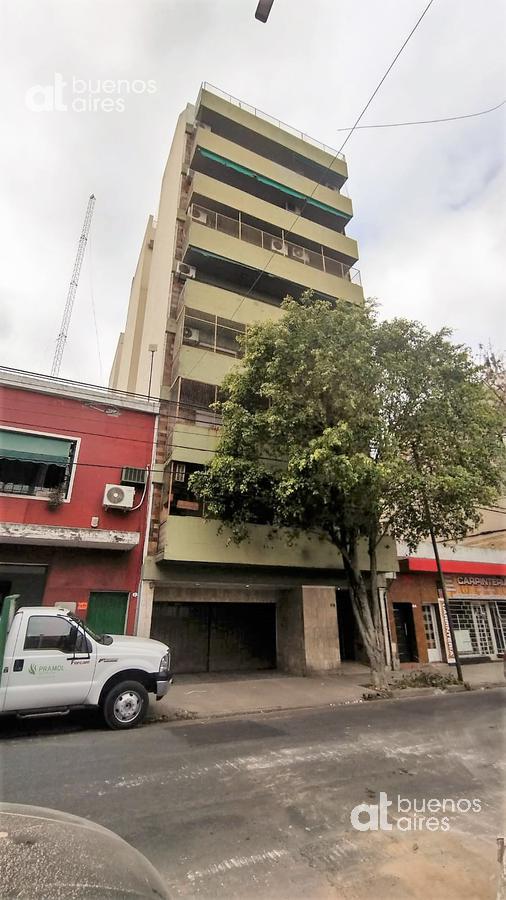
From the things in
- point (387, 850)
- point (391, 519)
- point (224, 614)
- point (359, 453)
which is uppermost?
point (359, 453)

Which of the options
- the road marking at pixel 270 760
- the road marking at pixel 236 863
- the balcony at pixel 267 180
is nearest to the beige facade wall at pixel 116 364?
the balcony at pixel 267 180

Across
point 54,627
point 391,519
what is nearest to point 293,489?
point 391,519

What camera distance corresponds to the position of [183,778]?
17.7 feet

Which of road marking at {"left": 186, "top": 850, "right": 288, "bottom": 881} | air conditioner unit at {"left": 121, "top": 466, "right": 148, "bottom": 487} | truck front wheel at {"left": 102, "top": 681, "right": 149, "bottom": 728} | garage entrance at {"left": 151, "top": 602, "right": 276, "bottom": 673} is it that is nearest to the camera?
road marking at {"left": 186, "top": 850, "right": 288, "bottom": 881}

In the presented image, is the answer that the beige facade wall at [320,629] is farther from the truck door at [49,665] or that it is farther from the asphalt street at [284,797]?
the truck door at [49,665]

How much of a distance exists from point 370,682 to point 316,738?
22.0 feet

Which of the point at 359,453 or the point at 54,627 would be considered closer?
the point at 54,627

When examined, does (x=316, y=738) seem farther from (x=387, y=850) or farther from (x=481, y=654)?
(x=481, y=654)

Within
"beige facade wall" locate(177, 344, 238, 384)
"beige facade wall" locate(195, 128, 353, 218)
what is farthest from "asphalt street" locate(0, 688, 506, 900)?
"beige facade wall" locate(195, 128, 353, 218)

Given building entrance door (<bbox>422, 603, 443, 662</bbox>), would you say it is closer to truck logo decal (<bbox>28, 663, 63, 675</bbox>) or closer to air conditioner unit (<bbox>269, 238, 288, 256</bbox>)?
truck logo decal (<bbox>28, 663, 63, 675</bbox>)

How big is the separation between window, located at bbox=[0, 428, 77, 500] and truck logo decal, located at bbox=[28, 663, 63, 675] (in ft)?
21.7

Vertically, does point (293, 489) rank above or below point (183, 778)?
above

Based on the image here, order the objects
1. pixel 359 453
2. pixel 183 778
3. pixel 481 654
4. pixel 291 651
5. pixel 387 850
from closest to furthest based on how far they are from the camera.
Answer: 1. pixel 387 850
2. pixel 183 778
3. pixel 359 453
4. pixel 291 651
5. pixel 481 654

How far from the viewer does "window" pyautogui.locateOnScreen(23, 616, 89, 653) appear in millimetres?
7352
